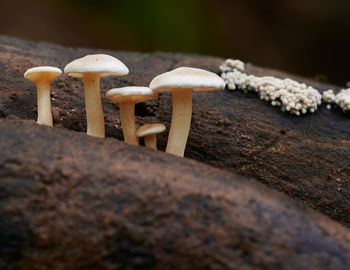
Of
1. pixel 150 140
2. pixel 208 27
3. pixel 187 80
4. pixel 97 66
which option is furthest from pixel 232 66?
pixel 208 27

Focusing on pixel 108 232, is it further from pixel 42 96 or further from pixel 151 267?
pixel 42 96

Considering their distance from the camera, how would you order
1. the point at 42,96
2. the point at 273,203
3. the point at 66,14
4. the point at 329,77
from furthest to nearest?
the point at 329,77 → the point at 66,14 → the point at 42,96 → the point at 273,203

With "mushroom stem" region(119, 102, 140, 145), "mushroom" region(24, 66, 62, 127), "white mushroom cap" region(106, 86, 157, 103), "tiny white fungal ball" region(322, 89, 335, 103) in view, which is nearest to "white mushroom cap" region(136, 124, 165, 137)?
"mushroom stem" region(119, 102, 140, 145)

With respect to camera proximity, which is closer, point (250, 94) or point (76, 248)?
point (76, 248)

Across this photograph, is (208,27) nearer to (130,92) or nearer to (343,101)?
(343,101)

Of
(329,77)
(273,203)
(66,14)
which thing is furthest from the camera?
(329,77)

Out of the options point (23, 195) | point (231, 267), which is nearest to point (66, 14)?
point (23, 195)
